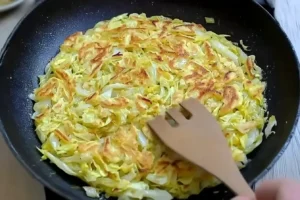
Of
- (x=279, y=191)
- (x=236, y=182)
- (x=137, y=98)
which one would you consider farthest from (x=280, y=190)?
(x=137, y=98)

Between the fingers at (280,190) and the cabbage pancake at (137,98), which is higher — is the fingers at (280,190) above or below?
above

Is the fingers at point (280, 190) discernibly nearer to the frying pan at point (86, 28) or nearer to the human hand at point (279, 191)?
the human hand at point (279, 191)

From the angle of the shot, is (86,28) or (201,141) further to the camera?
(86,28)

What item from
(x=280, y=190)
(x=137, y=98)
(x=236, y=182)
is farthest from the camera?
(x=137, y=98)

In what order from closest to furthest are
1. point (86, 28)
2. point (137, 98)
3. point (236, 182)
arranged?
1. point (236, 182)
2. point (137, 98)
3. point (86, 28)

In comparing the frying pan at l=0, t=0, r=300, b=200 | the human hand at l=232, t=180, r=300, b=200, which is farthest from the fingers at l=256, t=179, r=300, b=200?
the frying pan at l=0, t=0, r=300, b=200

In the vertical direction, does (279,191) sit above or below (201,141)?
above

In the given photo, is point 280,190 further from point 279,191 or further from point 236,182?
point 236,182

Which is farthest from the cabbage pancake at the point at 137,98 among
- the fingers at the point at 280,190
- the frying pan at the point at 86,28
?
the fingers at the point at 280,190
